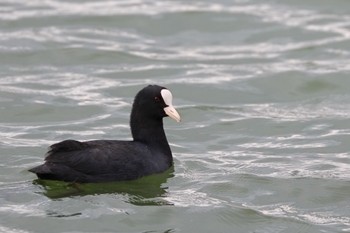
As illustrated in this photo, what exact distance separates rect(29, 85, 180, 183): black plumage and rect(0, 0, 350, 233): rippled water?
14 centimetres

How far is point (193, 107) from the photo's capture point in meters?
13.3

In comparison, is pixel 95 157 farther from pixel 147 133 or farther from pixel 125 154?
pixel 147 133

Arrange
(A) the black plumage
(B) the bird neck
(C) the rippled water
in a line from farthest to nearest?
(B) the bird neck → (A) the black plumage → (C) the rippled water

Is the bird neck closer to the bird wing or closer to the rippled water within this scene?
the rippled water

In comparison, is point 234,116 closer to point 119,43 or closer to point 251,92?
point 251,92

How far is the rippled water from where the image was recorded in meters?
9.73

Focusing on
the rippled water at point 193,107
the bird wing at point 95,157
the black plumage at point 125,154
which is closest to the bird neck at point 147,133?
the black plumage at point 125,154

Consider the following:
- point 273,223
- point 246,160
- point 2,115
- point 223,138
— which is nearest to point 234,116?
point 223,138

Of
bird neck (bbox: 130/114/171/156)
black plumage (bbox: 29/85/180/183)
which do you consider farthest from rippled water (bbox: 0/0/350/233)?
bird neck (bbox: 130/114/171/156)

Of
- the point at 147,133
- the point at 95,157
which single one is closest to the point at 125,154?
the point at 95,157

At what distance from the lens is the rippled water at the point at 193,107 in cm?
973

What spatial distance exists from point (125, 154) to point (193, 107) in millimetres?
3141

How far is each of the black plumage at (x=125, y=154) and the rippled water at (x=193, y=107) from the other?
14 centimetres

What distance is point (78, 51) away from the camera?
15516 millimetres
